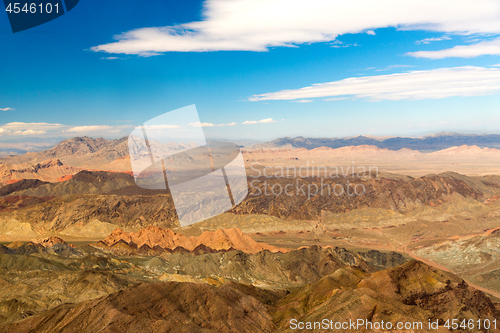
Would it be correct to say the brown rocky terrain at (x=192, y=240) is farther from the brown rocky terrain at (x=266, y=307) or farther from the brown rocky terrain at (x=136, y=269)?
the brown rocky terrain at (x=266, y=307)

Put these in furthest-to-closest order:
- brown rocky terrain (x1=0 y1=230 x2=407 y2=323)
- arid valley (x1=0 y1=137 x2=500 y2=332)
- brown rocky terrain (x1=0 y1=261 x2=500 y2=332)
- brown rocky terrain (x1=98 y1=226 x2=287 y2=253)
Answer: brown rocky terrain (x1=98 y1=226 x2=287 y2=253)
brown rocky terrain (x1=0 y1=230 x2=407 y2=323)
arid valley (x1=0 y1=137 x2=500 y2=332)
brown rocky terrain (x1=0 y1=261 x2=500 y2=332)

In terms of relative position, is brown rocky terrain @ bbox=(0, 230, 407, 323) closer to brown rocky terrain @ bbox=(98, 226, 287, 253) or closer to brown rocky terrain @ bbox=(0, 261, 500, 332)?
brown rocky terrain @ bbox=(98, 226, 287, 253)

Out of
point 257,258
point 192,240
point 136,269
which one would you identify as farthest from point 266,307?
point 192,240

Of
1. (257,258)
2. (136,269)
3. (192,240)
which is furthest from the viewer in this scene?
(192,240)

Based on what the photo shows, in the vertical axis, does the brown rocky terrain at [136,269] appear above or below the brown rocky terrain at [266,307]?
below

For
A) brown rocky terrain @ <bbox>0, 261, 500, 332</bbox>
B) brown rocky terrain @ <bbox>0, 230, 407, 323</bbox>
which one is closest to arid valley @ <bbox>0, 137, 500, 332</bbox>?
brown rocky terrain @ <bbox>0, 261, 500, 332</bbox>

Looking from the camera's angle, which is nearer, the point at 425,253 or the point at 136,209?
the point at 425,253

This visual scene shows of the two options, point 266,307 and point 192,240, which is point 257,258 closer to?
point 192,240

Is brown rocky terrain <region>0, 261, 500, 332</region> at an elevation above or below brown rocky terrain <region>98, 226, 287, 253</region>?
above

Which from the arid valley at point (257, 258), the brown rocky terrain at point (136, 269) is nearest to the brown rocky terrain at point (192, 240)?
the arid valley at point (257, 258)

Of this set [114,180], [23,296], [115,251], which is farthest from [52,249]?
[114,180]

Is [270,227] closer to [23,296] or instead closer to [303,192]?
[303,192]
